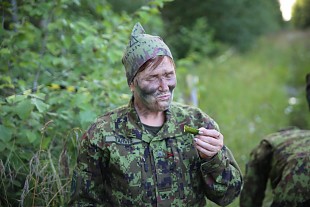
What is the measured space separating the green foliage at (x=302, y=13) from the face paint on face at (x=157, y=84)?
936 inches

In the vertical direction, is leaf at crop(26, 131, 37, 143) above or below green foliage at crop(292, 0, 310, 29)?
below

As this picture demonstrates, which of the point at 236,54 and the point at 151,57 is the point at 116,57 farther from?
the point at 236,54

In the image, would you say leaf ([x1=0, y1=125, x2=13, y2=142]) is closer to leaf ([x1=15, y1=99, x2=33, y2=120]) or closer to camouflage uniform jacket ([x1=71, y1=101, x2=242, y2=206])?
leaf ([x1=15, y1=99, x2=33, y2=120])

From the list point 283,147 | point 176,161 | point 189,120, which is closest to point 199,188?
point 176,161

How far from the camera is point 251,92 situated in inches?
412

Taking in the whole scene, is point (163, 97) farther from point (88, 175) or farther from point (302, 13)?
point (302, 13)

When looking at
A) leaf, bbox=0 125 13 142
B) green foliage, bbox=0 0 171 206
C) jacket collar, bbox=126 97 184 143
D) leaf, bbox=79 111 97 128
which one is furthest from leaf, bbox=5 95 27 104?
jacket collar, bbox=126 97 184 143

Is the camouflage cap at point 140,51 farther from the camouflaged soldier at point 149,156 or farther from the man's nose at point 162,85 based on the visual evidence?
the man's nose at point 162,85

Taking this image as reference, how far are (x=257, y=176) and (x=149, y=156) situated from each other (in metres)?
1.64

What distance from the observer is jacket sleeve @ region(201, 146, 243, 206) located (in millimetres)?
2646

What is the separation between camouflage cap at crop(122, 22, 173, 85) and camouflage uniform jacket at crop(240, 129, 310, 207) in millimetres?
1398

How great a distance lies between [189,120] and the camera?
2.87 metres

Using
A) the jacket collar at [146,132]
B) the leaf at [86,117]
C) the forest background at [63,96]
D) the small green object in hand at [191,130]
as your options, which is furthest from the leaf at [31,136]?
the small green object in hand at [191,130]

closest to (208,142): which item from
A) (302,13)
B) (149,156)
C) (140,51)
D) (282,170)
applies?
(149,156)
